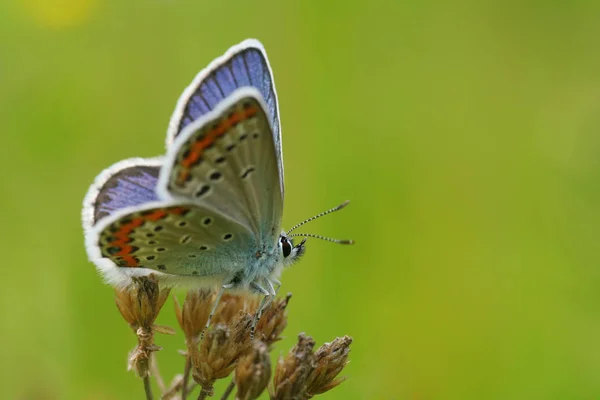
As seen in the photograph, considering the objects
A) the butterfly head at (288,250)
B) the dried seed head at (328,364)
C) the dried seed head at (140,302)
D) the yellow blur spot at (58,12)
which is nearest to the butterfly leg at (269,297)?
the butterfly head at (288,250)

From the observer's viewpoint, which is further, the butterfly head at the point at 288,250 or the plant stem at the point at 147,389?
the butterfly head at the point at 288,250

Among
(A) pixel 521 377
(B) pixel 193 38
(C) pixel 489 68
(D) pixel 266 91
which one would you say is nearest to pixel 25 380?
(D) pixel 266 91

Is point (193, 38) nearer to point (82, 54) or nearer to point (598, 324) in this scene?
point (82, 54)

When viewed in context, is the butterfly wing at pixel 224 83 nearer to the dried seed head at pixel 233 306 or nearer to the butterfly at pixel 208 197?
the butterfly at pixel 208 197

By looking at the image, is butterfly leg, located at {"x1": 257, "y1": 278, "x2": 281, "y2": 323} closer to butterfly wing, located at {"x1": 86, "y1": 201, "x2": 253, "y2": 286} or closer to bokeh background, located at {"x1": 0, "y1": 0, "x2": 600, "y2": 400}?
butterfly wing, located at {"x1": 86, "y1": 201, "x2": 253, "y2": 286}

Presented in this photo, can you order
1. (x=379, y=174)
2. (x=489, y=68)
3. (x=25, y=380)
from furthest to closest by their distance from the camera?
(x=489, y=68), (x=379, y=174), (x=25, y=380)

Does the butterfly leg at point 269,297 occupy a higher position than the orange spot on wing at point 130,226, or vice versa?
the orange spot on wing at point 130,226
